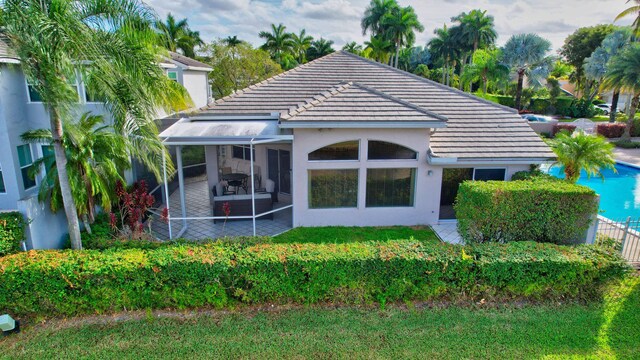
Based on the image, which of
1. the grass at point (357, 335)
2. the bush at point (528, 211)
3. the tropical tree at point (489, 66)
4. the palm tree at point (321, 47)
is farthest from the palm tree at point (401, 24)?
the grass at point (357, 335)

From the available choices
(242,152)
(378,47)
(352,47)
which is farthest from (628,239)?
(352,47)

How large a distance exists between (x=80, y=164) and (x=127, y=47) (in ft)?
12.7

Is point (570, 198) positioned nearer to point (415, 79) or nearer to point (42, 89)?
point (415, 79)

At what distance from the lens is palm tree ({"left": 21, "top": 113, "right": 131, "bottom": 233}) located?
10.3 m

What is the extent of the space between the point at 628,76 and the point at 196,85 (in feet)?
117

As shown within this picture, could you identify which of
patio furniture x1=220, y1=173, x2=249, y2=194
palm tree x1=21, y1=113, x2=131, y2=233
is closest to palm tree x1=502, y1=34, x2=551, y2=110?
patio furniture x1=220, y1=173, x2=249, y2=194

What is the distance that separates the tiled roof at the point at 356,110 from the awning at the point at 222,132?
1036mm

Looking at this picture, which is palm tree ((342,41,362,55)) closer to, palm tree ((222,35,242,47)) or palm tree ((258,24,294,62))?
palm tree ((258,24,294,62))

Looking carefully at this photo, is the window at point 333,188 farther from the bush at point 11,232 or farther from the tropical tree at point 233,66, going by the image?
the tropical tree at point 233,66

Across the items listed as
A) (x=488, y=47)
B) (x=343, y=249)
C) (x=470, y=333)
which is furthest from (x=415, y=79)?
(x=488, y=47)

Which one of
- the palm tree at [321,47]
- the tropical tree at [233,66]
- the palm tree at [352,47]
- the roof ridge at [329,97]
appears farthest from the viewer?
the palm tree at [352,47]

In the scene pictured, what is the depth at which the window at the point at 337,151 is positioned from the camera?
45.1 feet

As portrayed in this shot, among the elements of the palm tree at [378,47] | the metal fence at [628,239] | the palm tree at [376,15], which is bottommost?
the metal fence at [628,239]

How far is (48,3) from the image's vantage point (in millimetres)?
7703
